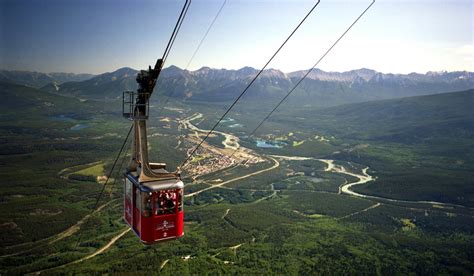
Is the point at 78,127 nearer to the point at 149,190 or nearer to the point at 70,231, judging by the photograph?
the point at 70,231

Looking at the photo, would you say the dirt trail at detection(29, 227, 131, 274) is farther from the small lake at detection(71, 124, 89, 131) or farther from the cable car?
the small lake at detection(71, 124, 89, 131)

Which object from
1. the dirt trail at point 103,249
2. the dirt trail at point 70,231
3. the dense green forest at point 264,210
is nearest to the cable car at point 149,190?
the dense green forest at point 264,210

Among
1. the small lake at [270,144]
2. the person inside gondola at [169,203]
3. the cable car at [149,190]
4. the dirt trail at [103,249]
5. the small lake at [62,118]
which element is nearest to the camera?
the cable car at [149,190]

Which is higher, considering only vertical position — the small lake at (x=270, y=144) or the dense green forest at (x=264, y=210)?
the small lake at (x=270, y=144)

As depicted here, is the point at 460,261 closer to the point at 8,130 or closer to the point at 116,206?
the point at 116,206

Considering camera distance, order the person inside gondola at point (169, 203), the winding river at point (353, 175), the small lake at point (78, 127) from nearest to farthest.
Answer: the person inside gondola at point (169, 203) → the winding river at point (353, 175) → the small lake at point (78, 127)

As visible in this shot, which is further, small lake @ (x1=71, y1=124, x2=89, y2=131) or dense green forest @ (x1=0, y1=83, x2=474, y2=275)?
small lake @ (x1=71, y1=124, x2=89, y2=131)

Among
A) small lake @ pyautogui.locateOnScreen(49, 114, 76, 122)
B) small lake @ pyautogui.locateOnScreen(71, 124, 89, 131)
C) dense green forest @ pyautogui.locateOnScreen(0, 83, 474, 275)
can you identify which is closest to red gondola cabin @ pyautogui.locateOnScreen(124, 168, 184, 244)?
dense green forest @ pyautogui.locateOnScreen(0, 83, 474, 275)

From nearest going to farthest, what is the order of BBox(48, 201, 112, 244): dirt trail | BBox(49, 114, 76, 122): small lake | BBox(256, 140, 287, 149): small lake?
1. BBox(48, 201, 112, 244): dirt trail
2. BBox(256, 140, 287, 149): small lake
3. BBox(49, 114, 76, 122): small lake

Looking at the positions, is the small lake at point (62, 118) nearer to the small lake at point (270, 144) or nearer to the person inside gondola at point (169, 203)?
the small lake at point (270, 144)

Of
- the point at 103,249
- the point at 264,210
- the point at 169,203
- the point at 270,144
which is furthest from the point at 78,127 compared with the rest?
→ the point at 169,203
